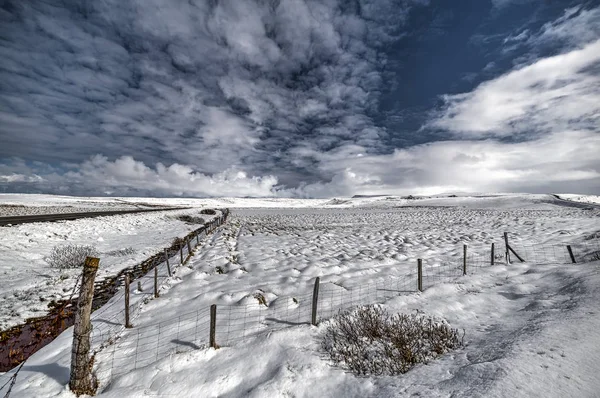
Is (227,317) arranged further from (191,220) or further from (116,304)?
(191,220)

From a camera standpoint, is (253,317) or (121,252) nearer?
(253,317)

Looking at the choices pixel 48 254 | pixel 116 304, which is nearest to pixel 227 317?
pixel 116 304

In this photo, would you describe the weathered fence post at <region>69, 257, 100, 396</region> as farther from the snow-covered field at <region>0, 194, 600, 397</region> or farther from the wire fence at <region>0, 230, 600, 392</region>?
the wire fence at <region>0, 230, 600, 392</region>

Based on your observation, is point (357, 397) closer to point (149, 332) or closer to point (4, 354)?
point (149, 332)

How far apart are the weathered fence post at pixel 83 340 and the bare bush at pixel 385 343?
436cm

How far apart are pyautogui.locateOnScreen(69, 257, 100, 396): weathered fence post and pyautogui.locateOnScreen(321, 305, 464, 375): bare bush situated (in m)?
4.36

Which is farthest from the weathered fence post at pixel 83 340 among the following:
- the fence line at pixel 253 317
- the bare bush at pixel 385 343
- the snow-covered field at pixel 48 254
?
the snow-covered field at pixel 48 254

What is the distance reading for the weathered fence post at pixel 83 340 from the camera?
4.68 metres

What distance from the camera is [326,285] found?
9711 millimetres

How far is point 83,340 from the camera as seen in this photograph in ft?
15.5

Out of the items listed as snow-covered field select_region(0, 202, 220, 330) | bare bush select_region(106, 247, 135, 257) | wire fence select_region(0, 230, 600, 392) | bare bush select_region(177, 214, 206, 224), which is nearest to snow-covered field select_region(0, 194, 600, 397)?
wire fence select_region(0, 230, 600, 392)

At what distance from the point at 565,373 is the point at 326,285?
652 centimetres

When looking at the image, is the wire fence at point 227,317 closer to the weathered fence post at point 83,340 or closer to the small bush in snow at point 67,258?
the weathered fence post at point 83,340

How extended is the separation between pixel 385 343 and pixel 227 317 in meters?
4.33
